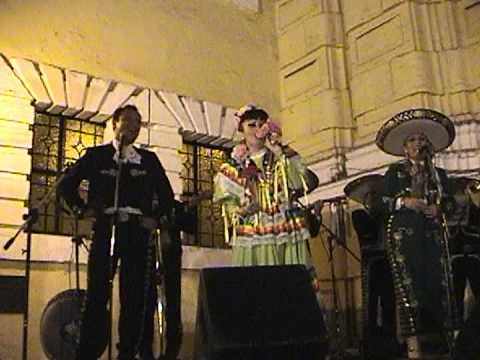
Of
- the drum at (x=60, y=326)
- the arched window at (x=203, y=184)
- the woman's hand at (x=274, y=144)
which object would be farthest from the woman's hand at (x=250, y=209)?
the arched window at (x=203, y=184)

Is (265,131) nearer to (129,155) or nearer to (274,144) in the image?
(274,144)

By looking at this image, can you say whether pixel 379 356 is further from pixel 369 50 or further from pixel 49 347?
pixel 369 50

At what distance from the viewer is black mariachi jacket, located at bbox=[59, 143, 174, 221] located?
4230 millimetres

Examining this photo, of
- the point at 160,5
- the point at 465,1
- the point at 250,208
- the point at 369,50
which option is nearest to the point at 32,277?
the point at 250,208

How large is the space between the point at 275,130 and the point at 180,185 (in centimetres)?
243

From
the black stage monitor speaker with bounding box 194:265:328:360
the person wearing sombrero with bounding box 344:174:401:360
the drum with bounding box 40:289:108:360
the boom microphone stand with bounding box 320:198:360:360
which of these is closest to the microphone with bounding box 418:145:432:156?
the person wearing sombrero with bounding box 344:174:401:360

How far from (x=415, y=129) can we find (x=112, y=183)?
231cm

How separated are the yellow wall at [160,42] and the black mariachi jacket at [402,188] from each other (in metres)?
3.07

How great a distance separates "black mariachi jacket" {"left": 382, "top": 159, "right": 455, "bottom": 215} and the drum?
2353 mm

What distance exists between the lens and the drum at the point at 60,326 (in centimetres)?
521

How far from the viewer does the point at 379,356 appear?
4773 mm

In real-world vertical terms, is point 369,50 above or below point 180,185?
above

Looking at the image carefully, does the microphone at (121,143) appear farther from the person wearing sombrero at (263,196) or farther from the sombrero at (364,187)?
the sombrero at (364,187)

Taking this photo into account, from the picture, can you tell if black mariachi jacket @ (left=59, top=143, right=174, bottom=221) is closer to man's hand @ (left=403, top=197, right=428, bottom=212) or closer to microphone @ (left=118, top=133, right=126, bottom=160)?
microphone @ (left=118, top=133, right=126, bottom=160)
